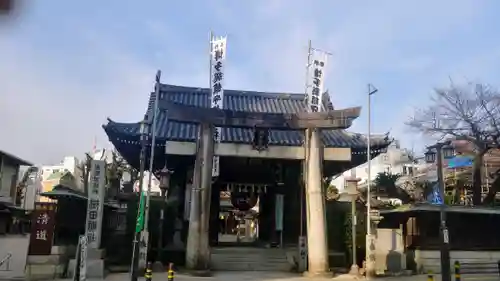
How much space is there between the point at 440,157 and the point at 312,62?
788 cm

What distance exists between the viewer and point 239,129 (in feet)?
83.7

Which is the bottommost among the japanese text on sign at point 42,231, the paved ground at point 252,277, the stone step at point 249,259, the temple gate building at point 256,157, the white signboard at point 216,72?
the paved ground at point 252,277

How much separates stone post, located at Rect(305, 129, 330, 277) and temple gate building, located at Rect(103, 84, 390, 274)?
99 millimetres

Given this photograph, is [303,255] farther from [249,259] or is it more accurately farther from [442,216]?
[442,216]

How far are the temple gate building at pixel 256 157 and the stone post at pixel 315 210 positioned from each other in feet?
0.33

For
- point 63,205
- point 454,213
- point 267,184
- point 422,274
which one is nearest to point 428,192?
point 454,213

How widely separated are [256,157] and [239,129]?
4.67 metres

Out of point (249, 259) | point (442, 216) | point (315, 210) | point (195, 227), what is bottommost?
point (249, 259)

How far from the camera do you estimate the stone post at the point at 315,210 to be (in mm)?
18969

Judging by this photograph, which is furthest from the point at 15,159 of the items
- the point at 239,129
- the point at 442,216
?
the point at 442,216

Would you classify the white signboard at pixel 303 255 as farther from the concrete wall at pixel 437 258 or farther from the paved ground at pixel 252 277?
the concrete wall at pixel 437 258

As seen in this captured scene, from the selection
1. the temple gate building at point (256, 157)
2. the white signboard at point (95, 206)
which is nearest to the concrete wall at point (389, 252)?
the temple gate building at point (256, 157)

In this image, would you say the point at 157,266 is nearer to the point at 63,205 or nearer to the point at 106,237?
the point at 106,237

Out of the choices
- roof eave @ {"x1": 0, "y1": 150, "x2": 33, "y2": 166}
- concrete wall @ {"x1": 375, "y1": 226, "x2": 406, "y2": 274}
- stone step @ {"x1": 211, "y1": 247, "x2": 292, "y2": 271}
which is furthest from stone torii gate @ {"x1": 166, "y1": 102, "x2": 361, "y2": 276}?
roof eave @ {"x1": 0, "y1": 150, "x2": 33, "y2": 166}
